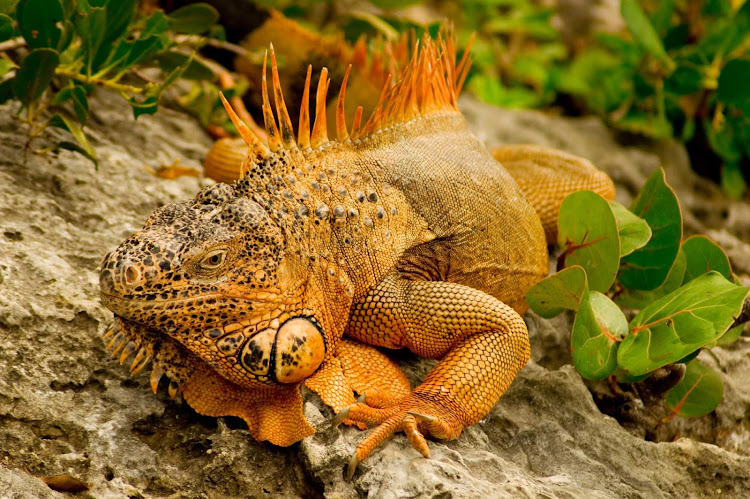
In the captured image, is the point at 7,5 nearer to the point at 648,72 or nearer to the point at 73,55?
the point at 73,55

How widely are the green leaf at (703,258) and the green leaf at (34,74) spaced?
10.3 ft

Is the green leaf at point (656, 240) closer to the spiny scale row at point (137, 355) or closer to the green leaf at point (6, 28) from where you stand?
the spiny scale row at point (137, 355)

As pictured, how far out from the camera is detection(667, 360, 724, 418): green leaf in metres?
3.32

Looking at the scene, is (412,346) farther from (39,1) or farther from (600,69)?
(600,69)

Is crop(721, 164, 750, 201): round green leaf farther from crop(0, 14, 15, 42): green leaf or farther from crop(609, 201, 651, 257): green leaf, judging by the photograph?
crop(0, 14, 15, 42): green leaf

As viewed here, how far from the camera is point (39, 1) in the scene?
3326mm

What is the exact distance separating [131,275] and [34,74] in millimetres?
1597

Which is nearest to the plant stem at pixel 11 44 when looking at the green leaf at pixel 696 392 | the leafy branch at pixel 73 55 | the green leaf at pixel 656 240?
the leafy branch at pixel 73 55

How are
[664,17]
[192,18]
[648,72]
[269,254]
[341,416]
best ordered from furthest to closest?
[648,72] → [664,17] → [192,18] → [269,254] → [341,416]

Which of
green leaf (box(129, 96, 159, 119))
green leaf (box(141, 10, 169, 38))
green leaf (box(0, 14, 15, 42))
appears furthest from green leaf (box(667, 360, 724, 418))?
green leaf (box(0, 14, 15, 42))

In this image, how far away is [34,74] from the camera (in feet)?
11.2

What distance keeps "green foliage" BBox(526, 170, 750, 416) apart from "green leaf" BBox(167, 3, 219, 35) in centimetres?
240

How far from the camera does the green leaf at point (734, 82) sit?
5.08 m

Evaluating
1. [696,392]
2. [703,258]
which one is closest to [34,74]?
[703,258]
